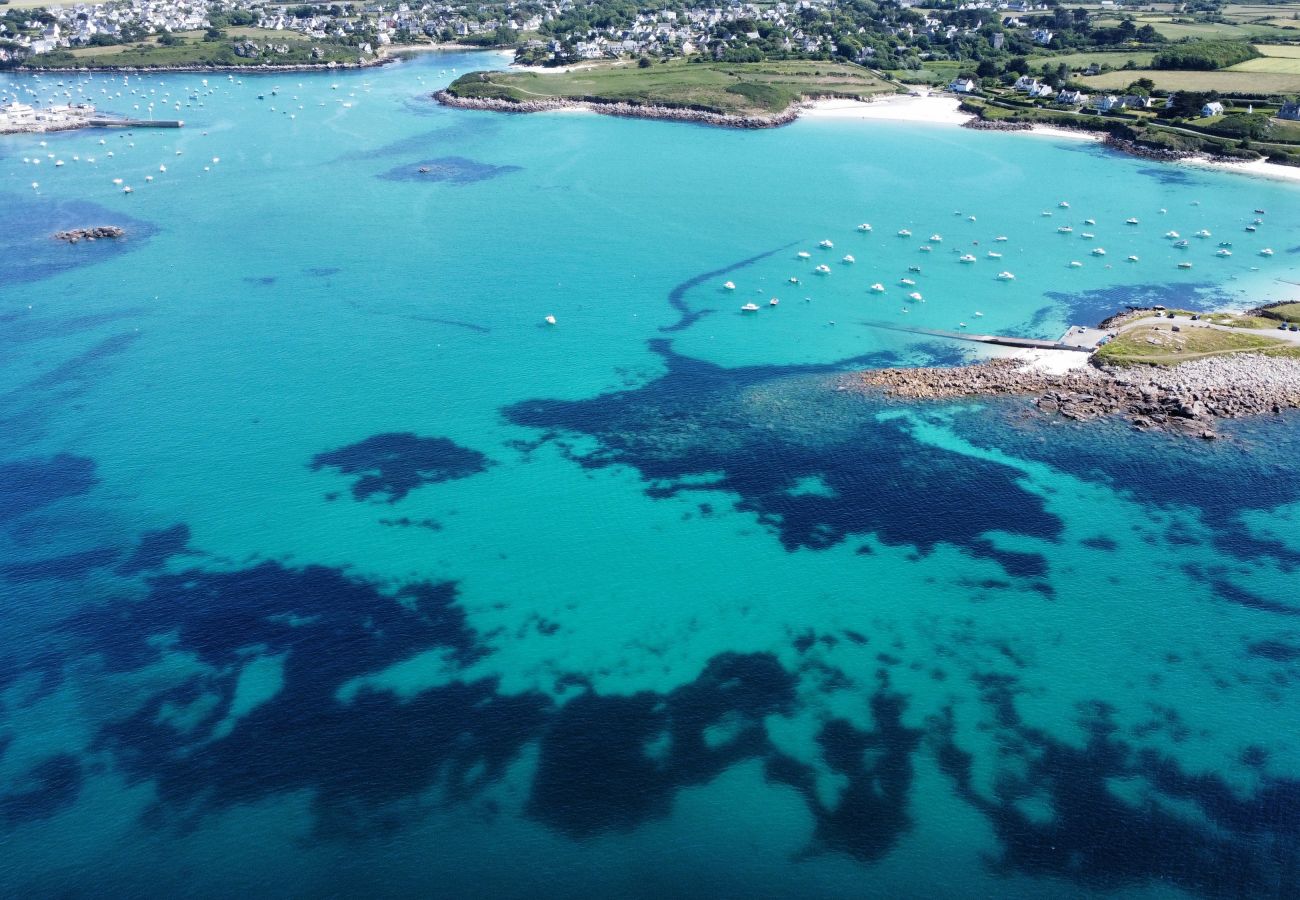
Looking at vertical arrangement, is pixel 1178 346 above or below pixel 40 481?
above

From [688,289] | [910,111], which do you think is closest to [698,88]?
[910,111]


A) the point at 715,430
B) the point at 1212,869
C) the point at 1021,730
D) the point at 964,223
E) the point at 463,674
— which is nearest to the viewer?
the point at 1212,869

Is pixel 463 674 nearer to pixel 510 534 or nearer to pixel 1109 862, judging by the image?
pixel 510 534

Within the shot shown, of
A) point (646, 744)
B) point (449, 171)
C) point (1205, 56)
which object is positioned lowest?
point (646, 744)

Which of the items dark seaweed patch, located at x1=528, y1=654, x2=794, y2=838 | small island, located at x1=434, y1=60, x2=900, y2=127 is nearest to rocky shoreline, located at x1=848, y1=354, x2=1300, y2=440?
dark seaweed patch, located at x1=528, y1=654, x2=794, y2=838

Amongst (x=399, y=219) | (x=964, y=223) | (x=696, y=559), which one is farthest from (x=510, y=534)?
(x=964, y=223)

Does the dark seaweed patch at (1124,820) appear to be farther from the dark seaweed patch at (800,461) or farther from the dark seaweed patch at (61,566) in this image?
the dark seaweed patch at (61,566)

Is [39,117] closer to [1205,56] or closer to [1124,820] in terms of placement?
[1124,820]

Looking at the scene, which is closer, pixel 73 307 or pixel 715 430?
pixel 715 430
